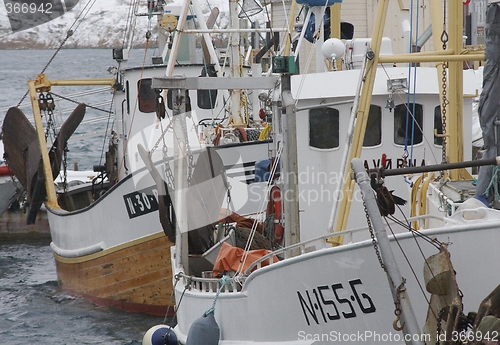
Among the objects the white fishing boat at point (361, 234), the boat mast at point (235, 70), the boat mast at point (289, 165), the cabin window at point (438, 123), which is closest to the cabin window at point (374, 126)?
the white fishing boat at point (361, 234)

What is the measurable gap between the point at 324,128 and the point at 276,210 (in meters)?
1.23

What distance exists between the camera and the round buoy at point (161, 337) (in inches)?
376

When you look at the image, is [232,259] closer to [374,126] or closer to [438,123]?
[374,126]

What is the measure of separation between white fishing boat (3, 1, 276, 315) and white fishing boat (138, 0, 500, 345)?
259cm

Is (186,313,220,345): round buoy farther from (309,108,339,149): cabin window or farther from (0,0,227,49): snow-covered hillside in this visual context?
(0,0,227,49): snow-covered hillside

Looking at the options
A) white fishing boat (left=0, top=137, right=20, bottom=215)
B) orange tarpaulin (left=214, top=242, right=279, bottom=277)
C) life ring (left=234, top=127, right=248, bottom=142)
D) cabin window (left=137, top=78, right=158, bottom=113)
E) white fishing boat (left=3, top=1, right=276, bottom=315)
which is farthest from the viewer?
white fishing boat (left=0, top=137, right=20, bottom=215)

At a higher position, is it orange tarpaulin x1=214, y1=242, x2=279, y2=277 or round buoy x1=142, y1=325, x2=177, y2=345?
orange tarpaulin x1=214, y1=242, x2=279, y2=277

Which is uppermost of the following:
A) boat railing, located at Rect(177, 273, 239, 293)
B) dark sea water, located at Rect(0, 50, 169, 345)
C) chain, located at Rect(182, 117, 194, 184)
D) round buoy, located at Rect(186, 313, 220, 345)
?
chain, located at Rect(182, 117, 194, 184)

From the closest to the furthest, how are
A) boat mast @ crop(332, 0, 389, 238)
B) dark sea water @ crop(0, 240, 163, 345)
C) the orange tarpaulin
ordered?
boat mast @ crop(332, 0, 389, 238) → the orange tarpaulin → dark sea water @ crop(0, 240, 163, 345)

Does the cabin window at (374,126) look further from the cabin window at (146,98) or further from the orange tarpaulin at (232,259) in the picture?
the cabin window at (146,98)

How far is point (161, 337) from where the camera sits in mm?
9578

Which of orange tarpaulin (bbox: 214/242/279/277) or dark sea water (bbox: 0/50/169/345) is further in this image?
dark sea water (bbox: 0/50/169/345)

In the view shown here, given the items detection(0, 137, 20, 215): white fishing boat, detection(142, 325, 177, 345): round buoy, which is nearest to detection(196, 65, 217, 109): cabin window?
detection(0, 137, 20, 215): white fishing boat

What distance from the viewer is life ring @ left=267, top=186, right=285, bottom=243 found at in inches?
392
